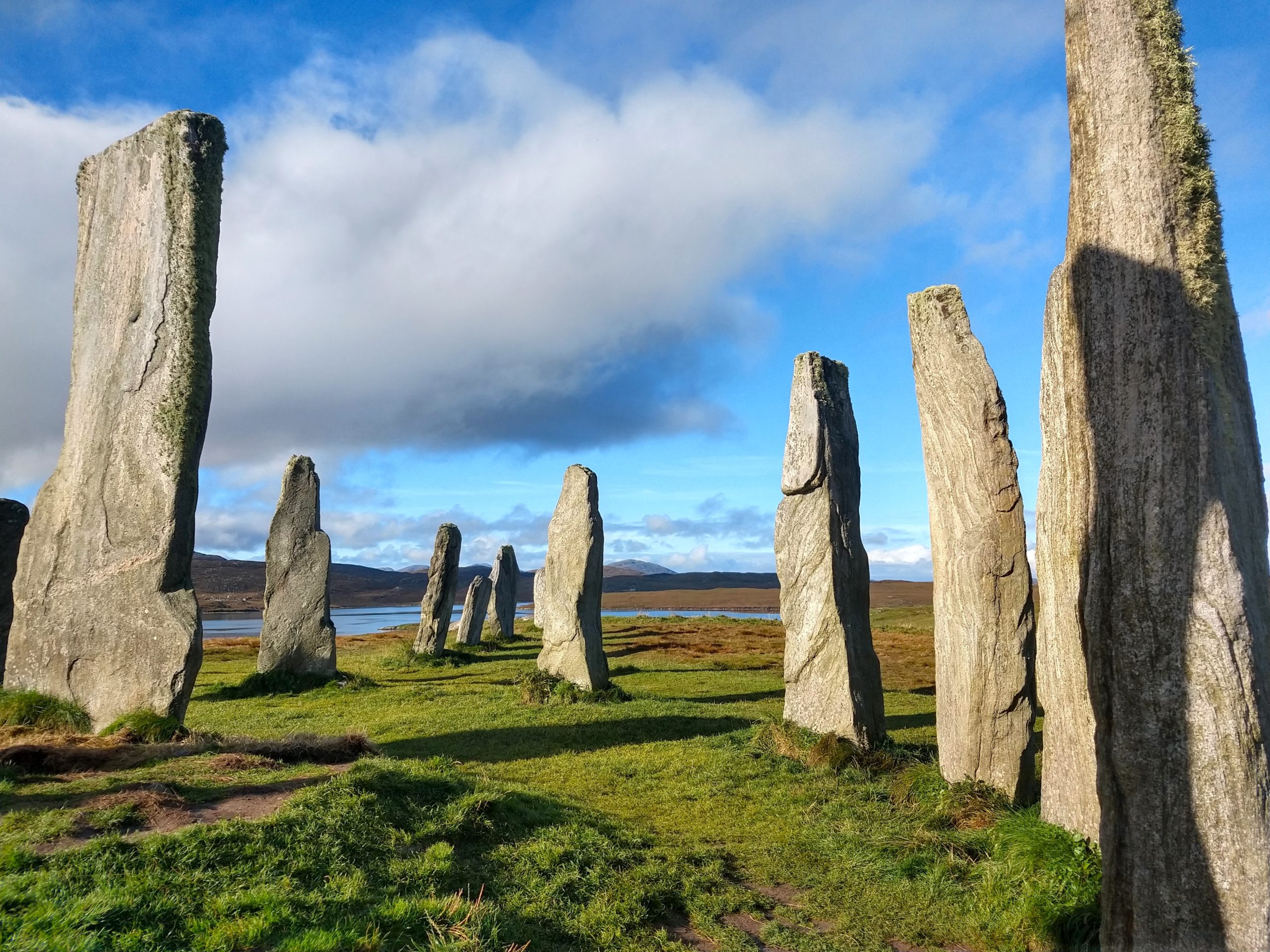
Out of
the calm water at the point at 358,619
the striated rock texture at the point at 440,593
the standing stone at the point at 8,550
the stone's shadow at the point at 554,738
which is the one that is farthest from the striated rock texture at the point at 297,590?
the calm water at the point at 358,619

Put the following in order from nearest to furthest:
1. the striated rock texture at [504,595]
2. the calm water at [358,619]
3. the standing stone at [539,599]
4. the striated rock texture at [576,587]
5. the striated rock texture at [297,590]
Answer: the striated rock texture at [576,587] → the striated rock texture at [297,590] → the striated rock texture at [504,595] → the standing stone at [539,599] → the calm water at [358,619]

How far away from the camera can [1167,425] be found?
11.5ft

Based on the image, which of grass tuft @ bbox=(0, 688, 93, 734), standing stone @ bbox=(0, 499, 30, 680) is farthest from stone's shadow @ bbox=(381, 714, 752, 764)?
standing stone @ bbox=(0, 499, 30, 680)

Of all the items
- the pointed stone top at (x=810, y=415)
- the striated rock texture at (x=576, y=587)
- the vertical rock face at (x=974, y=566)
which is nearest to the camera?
the vertical rock face at (x=974, y=566)

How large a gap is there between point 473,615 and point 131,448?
16.9m

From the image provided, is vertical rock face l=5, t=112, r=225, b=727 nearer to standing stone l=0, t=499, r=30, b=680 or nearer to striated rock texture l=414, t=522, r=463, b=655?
standing stone l=0, t=499, r=30, b=680

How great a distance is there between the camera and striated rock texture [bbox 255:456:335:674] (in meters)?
16.1

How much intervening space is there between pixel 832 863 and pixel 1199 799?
12.0 feet

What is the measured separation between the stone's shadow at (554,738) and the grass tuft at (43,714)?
9.68 feet

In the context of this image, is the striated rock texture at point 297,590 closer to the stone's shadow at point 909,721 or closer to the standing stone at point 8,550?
the standing stone at point 8,550

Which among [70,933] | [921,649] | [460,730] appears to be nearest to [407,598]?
[921,649]

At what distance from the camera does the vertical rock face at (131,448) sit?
27.2 ft

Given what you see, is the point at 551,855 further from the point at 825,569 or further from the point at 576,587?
the point at 576,587

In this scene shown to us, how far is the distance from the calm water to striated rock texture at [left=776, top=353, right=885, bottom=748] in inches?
808
